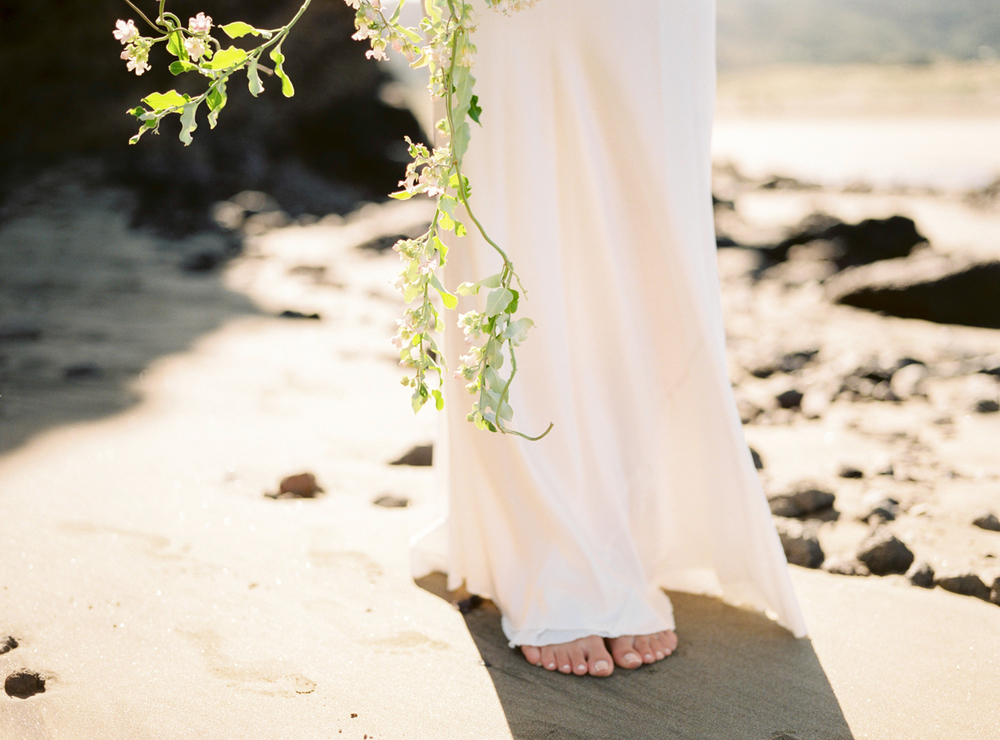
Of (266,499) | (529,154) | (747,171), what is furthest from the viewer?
(747,171)

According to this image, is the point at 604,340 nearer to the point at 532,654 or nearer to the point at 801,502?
the point at 532,654

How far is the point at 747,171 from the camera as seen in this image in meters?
13.7

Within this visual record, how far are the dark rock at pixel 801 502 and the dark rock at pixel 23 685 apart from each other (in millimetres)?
1843

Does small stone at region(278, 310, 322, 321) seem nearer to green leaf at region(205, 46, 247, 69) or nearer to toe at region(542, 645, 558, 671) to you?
toe at region(542, 645, 558, 671)

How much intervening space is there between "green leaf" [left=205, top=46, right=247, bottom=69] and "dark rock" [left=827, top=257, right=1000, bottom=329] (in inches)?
182

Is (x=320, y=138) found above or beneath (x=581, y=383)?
above

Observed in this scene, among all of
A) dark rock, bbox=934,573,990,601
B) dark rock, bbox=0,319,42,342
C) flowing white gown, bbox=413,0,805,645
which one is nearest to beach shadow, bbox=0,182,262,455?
dark rock, bbox=0,319,42,342

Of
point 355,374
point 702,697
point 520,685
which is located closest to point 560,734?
point 520,685

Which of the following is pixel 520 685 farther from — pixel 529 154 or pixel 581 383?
pixel 529 154

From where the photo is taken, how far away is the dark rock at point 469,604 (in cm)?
187

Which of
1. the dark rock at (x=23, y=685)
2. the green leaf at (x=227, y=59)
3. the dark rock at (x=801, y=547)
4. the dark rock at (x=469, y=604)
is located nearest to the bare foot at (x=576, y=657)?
the dark rock at (x=469, y=604)

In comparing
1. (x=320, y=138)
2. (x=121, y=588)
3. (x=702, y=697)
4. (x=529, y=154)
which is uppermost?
(x=320, y=138)

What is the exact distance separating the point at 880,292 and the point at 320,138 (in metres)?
6.36

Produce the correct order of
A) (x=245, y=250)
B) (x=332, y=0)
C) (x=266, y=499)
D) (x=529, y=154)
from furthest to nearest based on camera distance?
(x=332, y=0)
(x=245, y=250)
(x=266, y=499)
(x=529, y=154)
